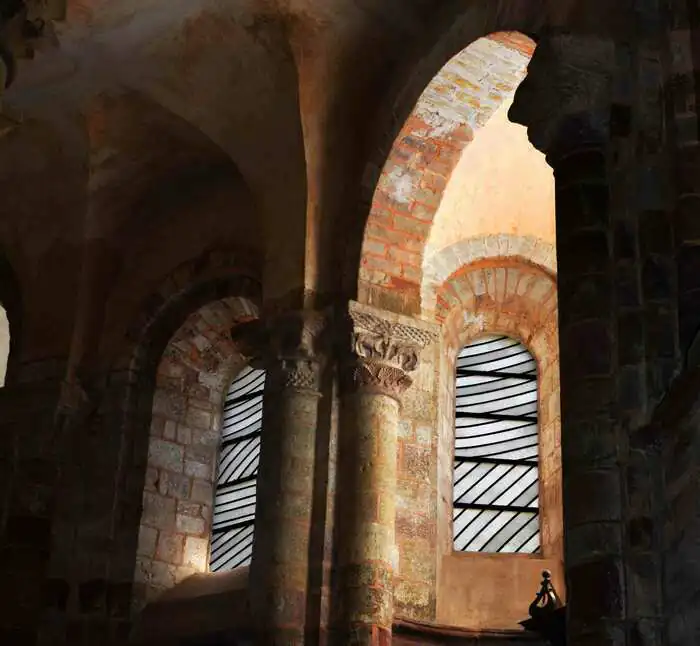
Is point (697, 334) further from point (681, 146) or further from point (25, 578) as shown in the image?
point (25, 578)

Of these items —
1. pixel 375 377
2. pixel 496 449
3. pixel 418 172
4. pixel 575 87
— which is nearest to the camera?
pixel 575 87

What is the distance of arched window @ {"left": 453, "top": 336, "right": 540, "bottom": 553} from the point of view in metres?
11.8

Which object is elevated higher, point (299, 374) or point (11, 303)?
point (11, 303)

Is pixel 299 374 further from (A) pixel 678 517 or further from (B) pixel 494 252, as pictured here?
(A) pixel 678 517

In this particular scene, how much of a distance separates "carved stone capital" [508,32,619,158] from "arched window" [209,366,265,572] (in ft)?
15.0

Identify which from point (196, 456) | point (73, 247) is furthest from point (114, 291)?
point (196, 456)

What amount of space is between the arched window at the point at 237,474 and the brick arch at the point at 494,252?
1806 mm

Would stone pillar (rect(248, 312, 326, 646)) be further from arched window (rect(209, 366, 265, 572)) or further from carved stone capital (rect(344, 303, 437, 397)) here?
arched window (rect(209, 366, 265, 572))

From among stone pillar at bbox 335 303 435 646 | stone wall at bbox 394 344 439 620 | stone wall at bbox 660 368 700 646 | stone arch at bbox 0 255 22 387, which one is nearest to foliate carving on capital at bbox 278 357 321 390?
stone pillar at bbox 335 303 435 646

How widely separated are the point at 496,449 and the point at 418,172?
97.7 inches

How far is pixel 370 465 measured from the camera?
10336mm

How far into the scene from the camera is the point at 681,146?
25.2 ft

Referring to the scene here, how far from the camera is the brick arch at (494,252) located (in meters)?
12.5

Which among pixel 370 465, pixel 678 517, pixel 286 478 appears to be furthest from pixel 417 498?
pixel 678 517
